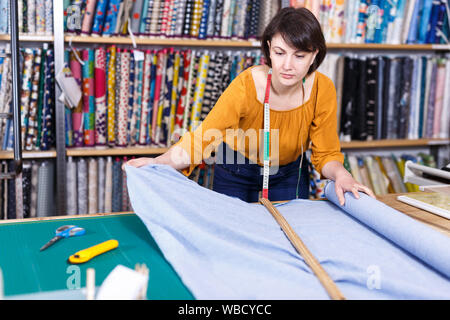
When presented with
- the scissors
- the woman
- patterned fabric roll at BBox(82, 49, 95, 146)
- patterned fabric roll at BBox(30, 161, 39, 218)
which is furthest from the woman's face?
patterned fabric roll at BBox(30, 161, 39, 218)

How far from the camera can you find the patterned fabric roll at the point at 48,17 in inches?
85.9

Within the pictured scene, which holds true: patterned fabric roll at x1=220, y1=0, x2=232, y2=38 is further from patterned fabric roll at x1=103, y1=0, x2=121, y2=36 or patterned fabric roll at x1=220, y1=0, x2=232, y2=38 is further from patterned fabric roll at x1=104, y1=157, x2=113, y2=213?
patterned fabric roll at x1=104, y1=157, x2=113, y2=213

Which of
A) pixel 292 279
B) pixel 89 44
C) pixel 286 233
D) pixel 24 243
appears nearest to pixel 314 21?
pixel 286 233

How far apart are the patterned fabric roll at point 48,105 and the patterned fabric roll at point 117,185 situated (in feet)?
1.11

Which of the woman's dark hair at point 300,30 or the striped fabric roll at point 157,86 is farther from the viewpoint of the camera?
the striped fabric roll at point 157,86

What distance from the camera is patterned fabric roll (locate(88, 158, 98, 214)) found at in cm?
236

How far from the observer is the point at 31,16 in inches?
85.9

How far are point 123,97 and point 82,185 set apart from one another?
495mm

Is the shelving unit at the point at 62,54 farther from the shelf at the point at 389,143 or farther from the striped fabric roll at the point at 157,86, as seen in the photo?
the shelf at the point at 389,143

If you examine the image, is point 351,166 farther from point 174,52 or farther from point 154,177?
point 154,177

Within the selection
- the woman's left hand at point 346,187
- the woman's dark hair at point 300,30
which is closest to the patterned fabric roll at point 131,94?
the woman's dark hair at point 300,30
